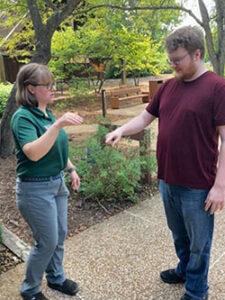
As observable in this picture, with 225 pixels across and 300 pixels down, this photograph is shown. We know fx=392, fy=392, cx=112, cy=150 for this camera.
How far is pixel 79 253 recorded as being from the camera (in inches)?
141

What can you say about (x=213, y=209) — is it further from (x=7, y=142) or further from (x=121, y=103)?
(x=121, y=103)

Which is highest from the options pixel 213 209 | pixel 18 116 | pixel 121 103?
pixel 18 116

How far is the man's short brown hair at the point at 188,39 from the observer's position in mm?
2273

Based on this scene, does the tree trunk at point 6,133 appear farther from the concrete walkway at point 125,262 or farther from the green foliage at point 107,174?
the concrete walkway at point 125,262

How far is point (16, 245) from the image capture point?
370 cm

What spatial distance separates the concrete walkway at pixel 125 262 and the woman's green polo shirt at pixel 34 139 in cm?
106

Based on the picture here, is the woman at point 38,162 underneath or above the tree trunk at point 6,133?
above

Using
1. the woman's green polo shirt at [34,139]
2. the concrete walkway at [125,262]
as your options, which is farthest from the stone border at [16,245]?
the woman's green polo shirt at [34,139]

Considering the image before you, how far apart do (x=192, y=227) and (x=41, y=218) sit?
0.97m

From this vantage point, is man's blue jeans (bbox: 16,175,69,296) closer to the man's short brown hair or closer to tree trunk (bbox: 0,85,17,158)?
the man's short brown hair

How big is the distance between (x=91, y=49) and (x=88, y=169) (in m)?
8.25

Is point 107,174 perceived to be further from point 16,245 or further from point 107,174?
point 16,245

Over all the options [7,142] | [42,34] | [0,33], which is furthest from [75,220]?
[0,33]

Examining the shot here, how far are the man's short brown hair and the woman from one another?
74cm
